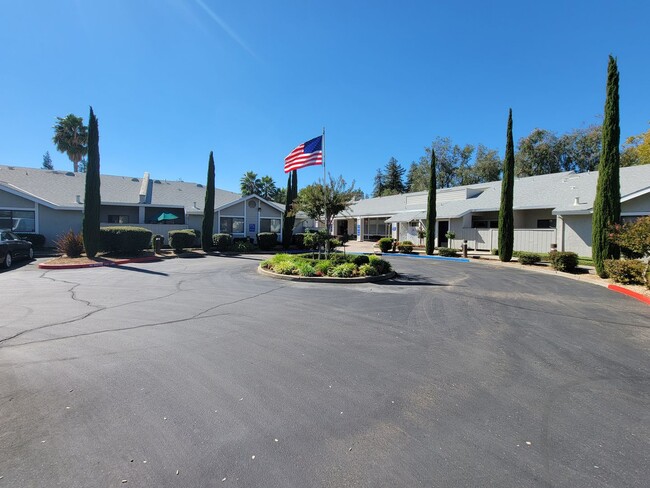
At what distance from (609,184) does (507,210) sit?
19.9ft

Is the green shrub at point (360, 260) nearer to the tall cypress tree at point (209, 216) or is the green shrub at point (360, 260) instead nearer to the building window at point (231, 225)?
the tall cypress tree at point (209, 216)

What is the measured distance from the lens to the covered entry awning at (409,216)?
30.2 meters

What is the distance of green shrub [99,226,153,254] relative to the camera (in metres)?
18.9

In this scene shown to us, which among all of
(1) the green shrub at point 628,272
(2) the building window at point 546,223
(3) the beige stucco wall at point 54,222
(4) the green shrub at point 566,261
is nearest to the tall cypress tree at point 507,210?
(4) the green shrub at point 566,261

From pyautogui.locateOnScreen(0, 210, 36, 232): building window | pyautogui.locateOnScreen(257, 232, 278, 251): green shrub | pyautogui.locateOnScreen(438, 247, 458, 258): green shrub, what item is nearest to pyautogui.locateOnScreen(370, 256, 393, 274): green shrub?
pyautogui.locateOnScreen(438, 247, 458, 258): green shrub

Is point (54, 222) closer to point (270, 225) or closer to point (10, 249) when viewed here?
point (10, 249)

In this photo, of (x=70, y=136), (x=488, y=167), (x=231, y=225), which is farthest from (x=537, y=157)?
(x=70, y=136)

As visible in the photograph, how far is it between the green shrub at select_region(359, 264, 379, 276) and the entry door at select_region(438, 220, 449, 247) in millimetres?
18453

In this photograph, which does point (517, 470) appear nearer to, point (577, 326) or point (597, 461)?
point (597, 461)

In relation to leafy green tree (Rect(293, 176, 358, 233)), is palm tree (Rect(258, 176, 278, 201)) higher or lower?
higher

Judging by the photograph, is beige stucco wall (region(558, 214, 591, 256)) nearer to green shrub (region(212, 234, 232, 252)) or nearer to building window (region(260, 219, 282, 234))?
building window (region(260, 219, 282, 234))

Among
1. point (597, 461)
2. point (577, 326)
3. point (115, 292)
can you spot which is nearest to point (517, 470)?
point (597, 461)

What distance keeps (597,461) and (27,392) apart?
18.1 feet

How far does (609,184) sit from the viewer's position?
44.3ft
